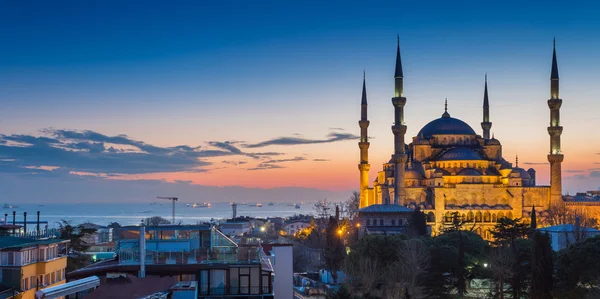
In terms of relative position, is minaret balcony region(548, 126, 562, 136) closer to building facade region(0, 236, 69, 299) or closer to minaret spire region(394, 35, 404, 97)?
minaret spire region(394, 35, 404, 97)

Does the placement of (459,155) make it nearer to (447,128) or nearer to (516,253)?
(447,128)

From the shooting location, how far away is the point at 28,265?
68.0ft

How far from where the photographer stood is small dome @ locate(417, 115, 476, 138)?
7731 cm

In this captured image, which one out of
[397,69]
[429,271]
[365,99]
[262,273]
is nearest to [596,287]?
[429,271]

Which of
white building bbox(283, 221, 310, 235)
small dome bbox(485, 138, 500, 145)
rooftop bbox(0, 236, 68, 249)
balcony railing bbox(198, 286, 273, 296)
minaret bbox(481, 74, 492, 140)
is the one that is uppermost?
minaret bbox(481, 74, 492, 140)

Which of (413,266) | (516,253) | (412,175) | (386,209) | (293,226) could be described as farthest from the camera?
(293,226)

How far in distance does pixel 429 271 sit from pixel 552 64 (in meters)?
40.9

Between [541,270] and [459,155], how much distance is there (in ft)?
142

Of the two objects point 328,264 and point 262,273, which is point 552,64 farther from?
point 262,273

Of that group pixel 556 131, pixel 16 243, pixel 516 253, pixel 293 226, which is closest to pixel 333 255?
pixel 516 253

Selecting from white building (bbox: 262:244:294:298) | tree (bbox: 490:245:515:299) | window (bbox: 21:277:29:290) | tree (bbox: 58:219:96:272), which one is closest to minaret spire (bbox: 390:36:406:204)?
tree (bbox: 490:245:515:299)

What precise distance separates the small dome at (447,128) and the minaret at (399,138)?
940cm

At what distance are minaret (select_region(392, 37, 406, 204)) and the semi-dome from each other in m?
6.33

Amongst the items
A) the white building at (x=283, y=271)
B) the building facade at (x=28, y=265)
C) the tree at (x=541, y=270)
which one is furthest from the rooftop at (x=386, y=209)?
A: the building facade at (x=28, y=265)
